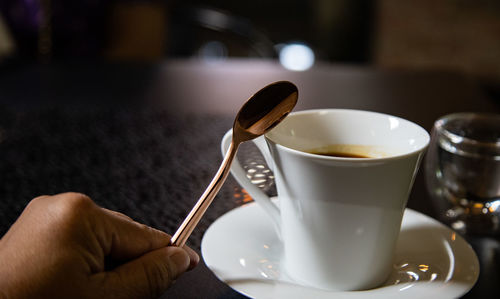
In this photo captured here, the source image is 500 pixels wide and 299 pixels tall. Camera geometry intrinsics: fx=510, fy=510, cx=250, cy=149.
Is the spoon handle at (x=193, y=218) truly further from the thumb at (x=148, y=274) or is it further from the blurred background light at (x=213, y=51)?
the blurred background light at (x=213, y=51)

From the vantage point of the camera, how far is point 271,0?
3643mm

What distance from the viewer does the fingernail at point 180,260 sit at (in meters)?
0.34

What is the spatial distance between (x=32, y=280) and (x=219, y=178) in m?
0.14

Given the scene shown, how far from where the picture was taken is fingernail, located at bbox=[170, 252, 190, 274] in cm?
34

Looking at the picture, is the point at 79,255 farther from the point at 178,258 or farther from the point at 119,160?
the point at 119,160

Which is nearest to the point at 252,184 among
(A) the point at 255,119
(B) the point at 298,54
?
(A) the point at 255,119

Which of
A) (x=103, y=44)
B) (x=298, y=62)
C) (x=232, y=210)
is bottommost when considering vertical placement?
(x=298, y=62)

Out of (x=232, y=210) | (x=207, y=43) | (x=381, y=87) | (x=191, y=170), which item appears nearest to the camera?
(x=232, y=210)

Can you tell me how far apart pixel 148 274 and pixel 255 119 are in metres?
0.14

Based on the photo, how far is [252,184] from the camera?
0.40 metres

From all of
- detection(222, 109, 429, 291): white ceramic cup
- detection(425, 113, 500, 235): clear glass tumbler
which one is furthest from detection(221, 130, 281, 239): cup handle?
detection(425, 113, 500, 235): clear glass tumbler

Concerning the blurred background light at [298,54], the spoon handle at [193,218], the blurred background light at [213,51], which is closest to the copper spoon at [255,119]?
the spoon handle at [193,218]

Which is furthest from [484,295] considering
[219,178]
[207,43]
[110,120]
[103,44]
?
[207,43]

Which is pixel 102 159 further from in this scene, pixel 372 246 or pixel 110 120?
pixel 372 246
